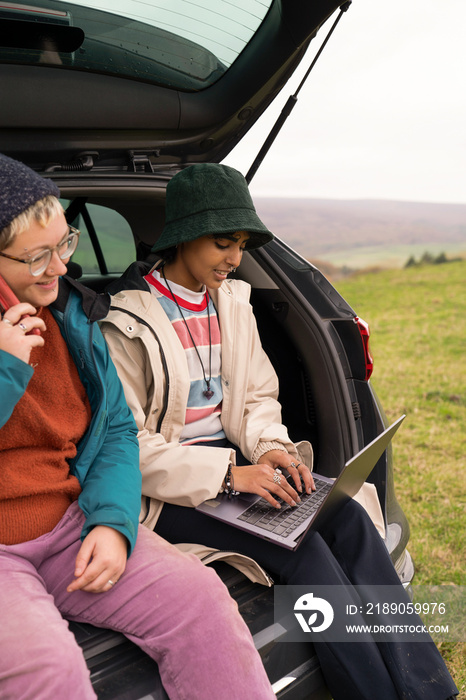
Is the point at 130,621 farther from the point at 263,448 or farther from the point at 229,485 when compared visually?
the point at 263,448

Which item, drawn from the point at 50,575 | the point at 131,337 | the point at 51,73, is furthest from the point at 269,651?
the point at 51,73

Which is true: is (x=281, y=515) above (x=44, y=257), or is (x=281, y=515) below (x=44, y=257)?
below

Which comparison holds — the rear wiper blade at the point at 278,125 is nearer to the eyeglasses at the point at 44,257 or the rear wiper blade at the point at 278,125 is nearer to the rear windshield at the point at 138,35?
the rear windshield at the point at 138,35

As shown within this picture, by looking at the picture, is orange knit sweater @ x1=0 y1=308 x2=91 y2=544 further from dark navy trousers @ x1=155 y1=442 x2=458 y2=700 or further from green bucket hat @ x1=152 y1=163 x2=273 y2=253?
green bucket hat @ x1=152 y1=163 x2=273 y2=253

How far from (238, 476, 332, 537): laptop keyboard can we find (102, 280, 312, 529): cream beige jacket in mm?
120

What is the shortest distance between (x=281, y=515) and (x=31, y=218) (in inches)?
37.7

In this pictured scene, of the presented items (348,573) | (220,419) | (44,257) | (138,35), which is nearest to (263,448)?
(220,419)

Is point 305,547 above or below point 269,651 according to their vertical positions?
above

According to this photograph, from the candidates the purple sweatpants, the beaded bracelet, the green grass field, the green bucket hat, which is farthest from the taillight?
the green grass field

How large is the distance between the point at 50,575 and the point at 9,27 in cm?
143

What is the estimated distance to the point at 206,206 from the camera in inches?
70.8

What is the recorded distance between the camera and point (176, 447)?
169 cm

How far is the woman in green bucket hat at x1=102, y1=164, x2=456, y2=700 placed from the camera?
4.75 feet

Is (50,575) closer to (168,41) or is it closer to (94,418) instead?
(94,418)
